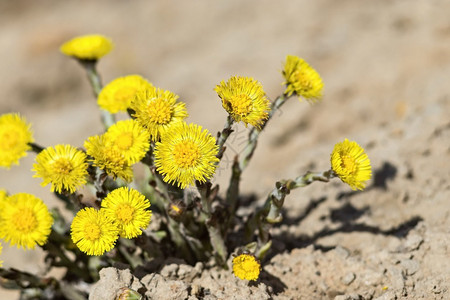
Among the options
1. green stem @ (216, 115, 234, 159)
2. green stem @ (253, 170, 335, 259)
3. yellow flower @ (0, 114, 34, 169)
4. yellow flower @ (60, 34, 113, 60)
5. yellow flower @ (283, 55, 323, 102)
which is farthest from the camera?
yellow flower @ (60, 34, 113, 60)

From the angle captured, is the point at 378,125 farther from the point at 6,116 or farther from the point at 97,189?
the point at 6,116

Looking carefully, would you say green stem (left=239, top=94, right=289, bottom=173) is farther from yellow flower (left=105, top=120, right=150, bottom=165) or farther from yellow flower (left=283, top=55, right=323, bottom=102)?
yellow flower (left=105, top=120, right=150, bottom=165)

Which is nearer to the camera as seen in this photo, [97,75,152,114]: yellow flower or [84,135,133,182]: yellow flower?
[84,135,133,182]: yellow flower

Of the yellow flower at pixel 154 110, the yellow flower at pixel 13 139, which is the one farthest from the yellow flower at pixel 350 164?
the yellow flower at pixel 13 139

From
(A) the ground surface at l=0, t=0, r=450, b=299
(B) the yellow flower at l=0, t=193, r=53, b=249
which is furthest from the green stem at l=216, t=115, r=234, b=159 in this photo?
(B) the yellow flower at l=0, t=193, r=53, b=249

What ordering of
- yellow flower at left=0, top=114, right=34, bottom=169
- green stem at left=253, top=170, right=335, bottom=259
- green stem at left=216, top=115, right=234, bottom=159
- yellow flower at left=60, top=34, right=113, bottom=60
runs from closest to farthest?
green stem at left=216, top=115, right=234, bottom=159, green stem at left=253, top=170, right=335, bottom=259, yellow flower at left=0, top=114, right=34, bottom=169, yellow flower at left=60, top=34, right=113, bottom=60

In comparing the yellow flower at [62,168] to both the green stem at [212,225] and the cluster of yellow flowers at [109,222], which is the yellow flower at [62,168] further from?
the green stem at [212,225]
